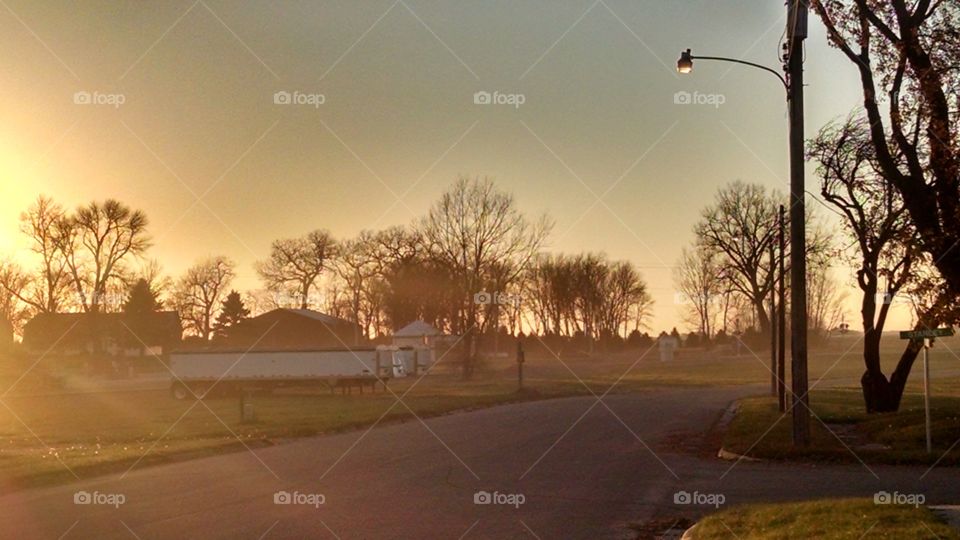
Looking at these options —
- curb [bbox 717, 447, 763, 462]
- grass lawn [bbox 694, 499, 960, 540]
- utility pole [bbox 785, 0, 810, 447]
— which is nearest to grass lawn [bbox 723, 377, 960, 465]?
curb [bbox 717, 447, 763, 462]

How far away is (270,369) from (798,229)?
38460 mm

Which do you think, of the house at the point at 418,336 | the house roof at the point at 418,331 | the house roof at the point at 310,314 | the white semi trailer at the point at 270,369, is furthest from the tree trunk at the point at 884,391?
the house roof at the point at 310,314

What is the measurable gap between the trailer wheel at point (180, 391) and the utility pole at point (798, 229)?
1516 inches

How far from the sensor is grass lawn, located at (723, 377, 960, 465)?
64.0ft

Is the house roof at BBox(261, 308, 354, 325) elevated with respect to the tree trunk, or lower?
elevated

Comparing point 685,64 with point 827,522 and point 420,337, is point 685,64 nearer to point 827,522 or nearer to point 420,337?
point 827,522

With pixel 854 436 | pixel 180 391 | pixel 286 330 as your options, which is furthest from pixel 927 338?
pixel 286 330

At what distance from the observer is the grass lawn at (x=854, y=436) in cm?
1952

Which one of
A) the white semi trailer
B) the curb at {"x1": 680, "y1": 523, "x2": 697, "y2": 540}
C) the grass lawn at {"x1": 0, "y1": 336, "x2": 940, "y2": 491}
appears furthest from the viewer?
the white semi trailer

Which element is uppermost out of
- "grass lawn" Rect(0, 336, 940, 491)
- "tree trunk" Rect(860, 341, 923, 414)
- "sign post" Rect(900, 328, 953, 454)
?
"sign post" Rect(900, 328, 953, 454)

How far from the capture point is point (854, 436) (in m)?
24.6

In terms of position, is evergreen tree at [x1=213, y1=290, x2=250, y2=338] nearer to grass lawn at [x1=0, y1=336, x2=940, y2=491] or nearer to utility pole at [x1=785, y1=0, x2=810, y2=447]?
grass lawn at [x1=0, y1=336, x2=940, y2=491]

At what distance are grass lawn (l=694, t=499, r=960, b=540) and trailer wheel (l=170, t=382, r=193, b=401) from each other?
43788mm

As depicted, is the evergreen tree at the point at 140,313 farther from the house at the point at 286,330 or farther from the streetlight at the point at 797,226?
the streetlight at the point at 797,226
